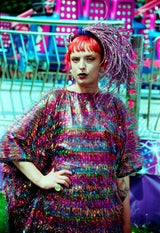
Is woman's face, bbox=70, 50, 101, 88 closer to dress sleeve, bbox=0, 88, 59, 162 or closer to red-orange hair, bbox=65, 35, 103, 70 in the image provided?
red-orange hair, bbox=65, 35, 103, 70

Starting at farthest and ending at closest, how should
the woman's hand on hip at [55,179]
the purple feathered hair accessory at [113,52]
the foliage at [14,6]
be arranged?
the foliage at [14,6]
the purple feathered hair accessory at [113,52]
the woman's hand on hip at [55,179]

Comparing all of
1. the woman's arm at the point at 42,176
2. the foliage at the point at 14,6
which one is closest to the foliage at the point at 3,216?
the woman's arm at the point at 42,176

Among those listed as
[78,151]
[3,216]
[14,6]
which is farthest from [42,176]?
[14,6]

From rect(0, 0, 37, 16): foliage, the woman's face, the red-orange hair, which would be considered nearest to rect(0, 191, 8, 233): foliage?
the woman's face

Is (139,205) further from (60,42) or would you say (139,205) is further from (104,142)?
(60,42)

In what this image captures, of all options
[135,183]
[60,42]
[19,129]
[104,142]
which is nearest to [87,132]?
[104,142]

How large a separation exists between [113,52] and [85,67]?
0.58ft

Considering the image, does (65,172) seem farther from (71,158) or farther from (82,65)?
(82,65)

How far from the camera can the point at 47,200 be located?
189cm

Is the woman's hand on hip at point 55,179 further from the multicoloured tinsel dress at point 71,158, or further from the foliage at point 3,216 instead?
the foliage at point 3,216

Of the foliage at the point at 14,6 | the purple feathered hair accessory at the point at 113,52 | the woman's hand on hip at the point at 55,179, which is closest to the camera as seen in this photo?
the woman's hand on hip at the point at 55,179

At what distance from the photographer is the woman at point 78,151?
1845mm

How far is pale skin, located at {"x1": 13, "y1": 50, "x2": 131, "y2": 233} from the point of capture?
6.04 ft

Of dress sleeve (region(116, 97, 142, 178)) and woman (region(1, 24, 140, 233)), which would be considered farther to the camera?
dress sleeve (region(116, 97, 142, 178))
